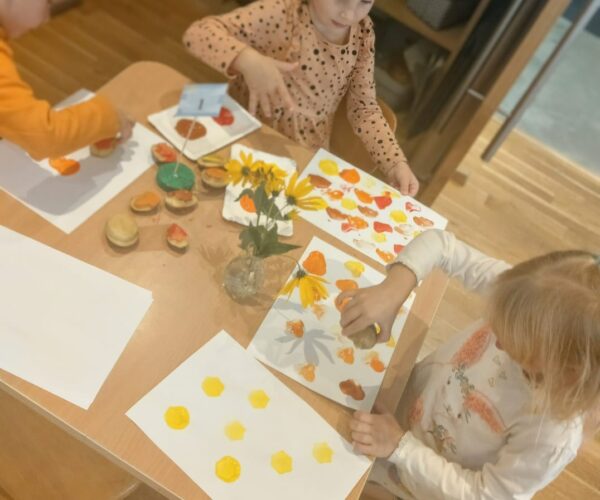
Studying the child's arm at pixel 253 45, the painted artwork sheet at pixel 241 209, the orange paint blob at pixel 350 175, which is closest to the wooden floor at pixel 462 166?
the orange paint blob at pixel 350 175

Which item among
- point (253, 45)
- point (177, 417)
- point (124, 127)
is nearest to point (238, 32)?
point (253, 45)

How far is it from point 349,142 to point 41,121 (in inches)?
28.5

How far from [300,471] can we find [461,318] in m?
1.30

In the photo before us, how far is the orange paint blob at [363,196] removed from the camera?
1085 millimetres

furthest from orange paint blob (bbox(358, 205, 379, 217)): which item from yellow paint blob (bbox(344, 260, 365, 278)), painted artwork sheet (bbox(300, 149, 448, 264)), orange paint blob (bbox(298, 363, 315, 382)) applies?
orange paint blob (bbox(298, 363, 315, 382))

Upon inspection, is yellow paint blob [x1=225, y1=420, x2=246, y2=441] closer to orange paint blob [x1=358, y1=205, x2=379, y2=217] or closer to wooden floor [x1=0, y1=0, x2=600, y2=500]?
orange paint blob [x1=358, y1=205, x2=379, y2=217]

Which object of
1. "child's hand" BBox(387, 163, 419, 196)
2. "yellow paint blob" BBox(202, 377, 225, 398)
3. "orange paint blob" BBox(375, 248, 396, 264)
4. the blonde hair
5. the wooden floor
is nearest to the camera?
the blonde hair

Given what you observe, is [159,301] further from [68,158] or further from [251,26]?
[251,26]

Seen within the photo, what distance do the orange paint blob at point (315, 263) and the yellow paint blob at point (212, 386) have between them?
0.88ft

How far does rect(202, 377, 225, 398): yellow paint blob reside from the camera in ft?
2.54

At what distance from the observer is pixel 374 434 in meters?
0.79

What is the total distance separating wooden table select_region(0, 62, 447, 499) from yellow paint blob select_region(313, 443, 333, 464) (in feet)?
0.12

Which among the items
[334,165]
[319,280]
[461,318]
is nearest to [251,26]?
[334,165]

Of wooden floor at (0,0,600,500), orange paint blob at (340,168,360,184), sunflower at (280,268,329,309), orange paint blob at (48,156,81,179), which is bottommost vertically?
wooden floor at (0,0,600,500)
